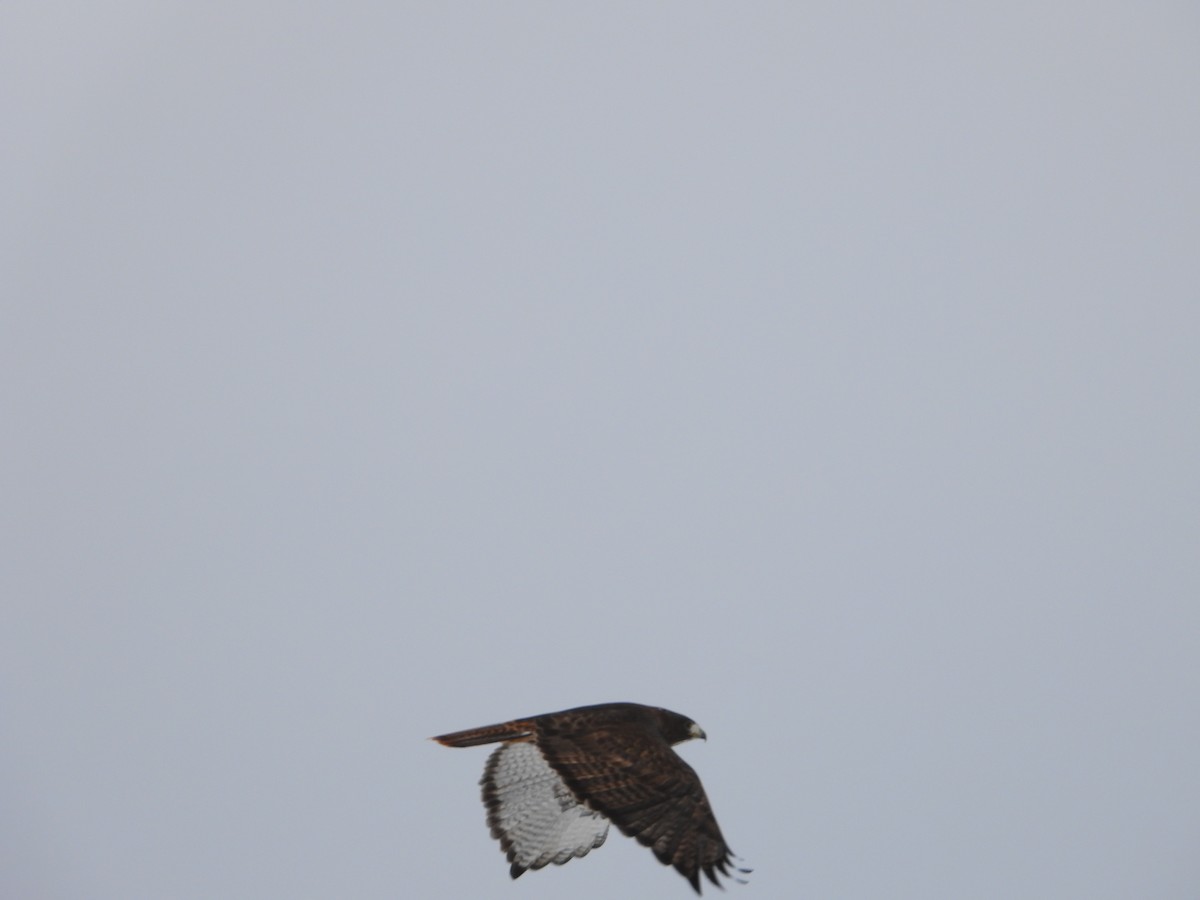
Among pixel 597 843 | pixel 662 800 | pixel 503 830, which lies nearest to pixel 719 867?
pixel 662 800

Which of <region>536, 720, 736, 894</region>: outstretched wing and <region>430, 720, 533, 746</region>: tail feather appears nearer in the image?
<region>536, 720, 736, 894</region>: outstretched wing

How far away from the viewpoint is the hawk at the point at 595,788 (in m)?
2.80

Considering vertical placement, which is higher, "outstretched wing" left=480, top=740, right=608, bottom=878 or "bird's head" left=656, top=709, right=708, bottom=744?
"bird's head" left=656, top=709, right=708, bottom=744

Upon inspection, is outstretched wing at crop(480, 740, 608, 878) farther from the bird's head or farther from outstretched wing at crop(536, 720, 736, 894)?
the bird's head

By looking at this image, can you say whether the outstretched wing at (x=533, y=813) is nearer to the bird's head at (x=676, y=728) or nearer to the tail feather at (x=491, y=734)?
the tail feather at (x=491, y=734)

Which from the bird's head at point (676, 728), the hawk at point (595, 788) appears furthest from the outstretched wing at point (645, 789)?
the bird's head at point (676, 728)

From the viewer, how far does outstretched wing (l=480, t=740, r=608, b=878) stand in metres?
3.05

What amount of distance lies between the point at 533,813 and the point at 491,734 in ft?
0.84

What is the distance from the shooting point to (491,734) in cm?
307

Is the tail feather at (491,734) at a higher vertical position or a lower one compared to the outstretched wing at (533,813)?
higher

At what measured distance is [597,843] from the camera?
3.07 metres

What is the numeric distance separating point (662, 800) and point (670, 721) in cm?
28

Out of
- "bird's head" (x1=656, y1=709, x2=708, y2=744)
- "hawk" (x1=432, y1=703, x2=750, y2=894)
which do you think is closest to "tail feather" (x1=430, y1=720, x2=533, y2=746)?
"hawk" (x1=432, y1=703, x2=750, y2=894)

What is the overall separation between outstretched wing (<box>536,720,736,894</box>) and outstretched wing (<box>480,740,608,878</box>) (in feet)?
0.30
